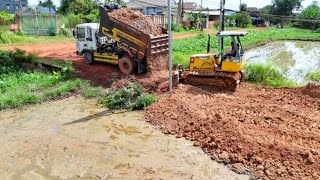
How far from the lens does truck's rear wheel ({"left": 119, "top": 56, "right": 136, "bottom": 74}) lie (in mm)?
14391

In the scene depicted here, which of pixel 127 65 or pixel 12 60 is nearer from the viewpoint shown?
pixel 127 65

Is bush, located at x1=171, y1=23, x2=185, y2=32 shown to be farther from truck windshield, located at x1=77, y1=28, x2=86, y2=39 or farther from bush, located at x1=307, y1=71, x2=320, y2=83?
bush, located at x1=307, y1=71, x2=320, y2=83

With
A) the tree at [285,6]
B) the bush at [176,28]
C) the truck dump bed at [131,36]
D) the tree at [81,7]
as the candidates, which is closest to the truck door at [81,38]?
the truck dump bed at [131,36]

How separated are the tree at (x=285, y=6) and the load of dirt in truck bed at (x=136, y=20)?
57138 mm

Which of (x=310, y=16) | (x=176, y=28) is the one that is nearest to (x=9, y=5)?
(x=176, y=28)

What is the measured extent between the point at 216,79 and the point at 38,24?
2262 centimetres

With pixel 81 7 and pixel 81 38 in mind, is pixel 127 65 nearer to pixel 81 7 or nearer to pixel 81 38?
pixel 81 38

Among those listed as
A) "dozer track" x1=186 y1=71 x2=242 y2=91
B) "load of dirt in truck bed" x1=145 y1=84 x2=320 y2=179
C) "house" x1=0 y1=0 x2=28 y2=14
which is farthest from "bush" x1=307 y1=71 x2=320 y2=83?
"house" x1=0 y1=0 x2=28 y2=14

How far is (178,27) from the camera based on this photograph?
1540 inches

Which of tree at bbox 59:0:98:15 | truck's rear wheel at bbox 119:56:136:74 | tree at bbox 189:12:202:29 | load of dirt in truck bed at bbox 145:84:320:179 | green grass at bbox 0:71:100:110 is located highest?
tree at bbox 59:0:98:15

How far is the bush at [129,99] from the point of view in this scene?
448 inches

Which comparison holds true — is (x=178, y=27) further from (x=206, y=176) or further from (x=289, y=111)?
(x=206, y=176)

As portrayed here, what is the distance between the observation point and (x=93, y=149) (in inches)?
330

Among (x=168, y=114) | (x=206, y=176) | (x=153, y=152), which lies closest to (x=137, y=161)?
(x=153, y=152)
